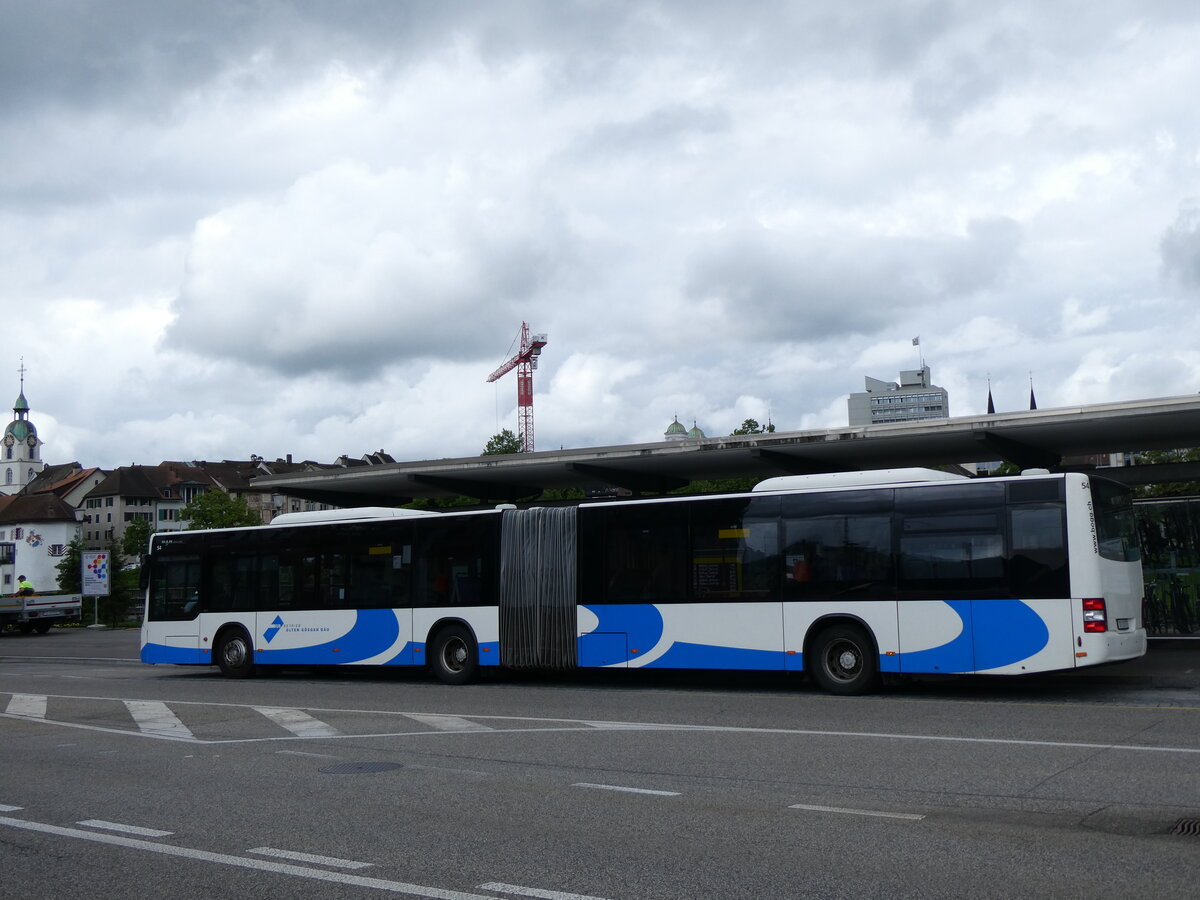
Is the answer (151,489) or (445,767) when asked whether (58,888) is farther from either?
(151,489)

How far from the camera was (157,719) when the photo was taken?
15.0 m

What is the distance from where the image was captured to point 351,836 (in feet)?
25.0

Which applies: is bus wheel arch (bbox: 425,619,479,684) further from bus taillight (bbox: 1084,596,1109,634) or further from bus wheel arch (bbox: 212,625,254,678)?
bus taillight (bbox: 1084,596,1109,634)

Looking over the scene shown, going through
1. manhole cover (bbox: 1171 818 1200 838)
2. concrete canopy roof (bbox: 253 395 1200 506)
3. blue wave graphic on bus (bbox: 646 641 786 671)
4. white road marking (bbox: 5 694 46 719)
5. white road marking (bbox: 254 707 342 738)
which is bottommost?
white road marking (bbox: 5 694 46 719)

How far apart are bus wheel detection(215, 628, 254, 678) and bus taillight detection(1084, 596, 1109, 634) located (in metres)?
14.2

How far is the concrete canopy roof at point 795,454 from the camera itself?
20062mm

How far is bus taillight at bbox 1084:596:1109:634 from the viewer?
46.3 ft

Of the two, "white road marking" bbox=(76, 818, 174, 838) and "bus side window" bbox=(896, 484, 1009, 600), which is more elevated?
"bus side window" bbox=(896, 484, 1009, 600)

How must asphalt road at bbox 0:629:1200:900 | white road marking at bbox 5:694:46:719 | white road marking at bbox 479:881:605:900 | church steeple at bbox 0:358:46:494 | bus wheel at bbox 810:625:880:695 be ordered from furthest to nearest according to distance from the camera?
church steeple at bbox 0:358:46:494 → white road marking at bbox 5:694:46:719 → bus wheel at bbox 810:625:880:695 → asphalt road at bbox 0:629:1200:900 → white road marking at bbox 479:881:605:900

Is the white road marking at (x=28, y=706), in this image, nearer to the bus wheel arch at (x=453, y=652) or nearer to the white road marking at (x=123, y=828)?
the bus wheel arch at (x=453, y=652)

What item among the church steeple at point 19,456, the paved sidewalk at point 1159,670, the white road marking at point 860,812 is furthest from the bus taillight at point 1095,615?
the church steeple at point 19,456

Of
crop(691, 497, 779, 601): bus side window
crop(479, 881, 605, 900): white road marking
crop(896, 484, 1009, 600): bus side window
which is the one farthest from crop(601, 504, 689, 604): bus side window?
crop(479, 881, 605, 900): white road marking

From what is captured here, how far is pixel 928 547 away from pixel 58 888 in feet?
37.7

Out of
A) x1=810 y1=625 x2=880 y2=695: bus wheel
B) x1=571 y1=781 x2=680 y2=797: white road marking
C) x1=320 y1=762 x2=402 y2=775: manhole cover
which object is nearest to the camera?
x1=571 y1=781 x2=680 y2=797: white road marking
